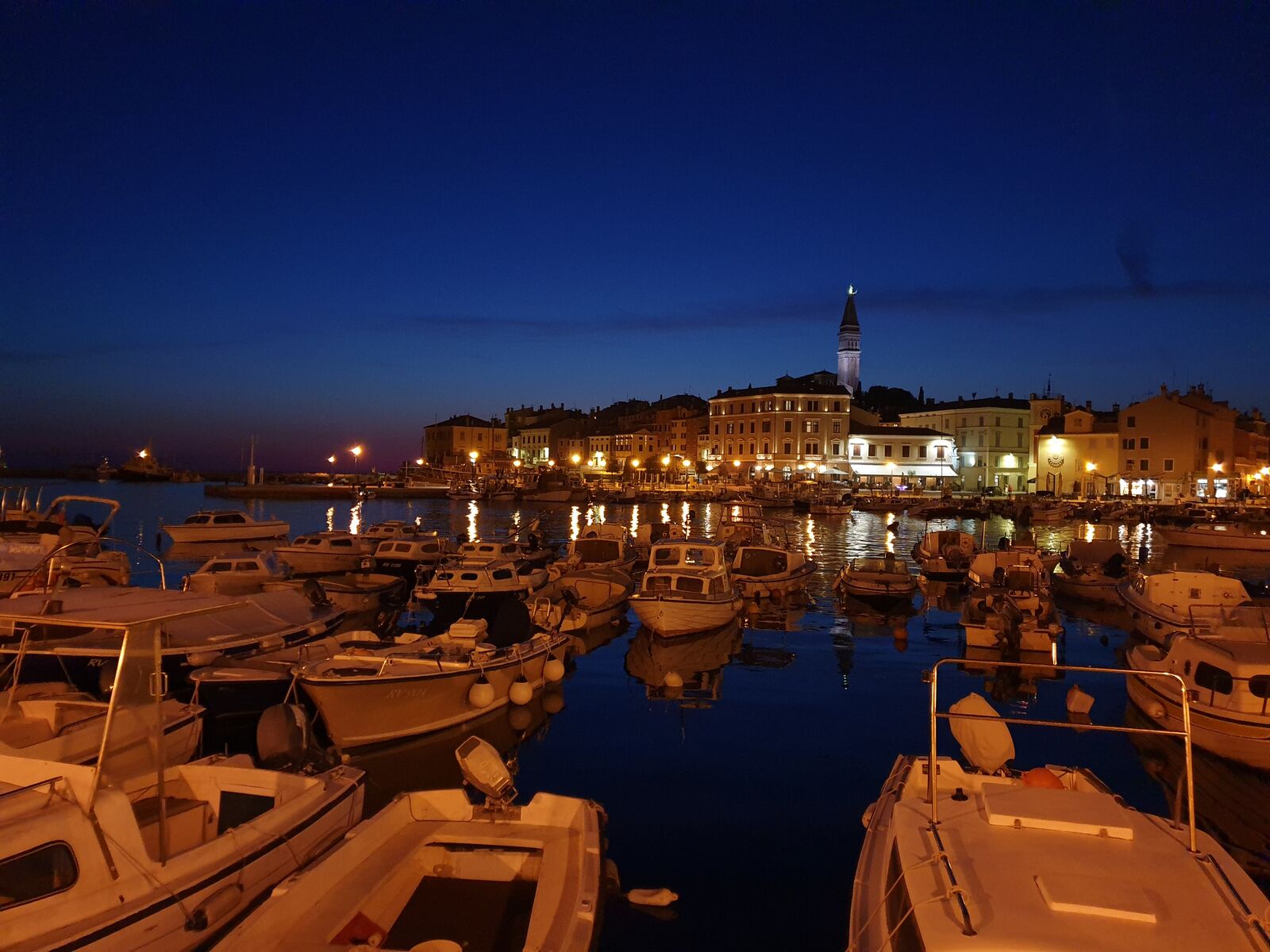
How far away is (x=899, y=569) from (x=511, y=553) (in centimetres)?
1286

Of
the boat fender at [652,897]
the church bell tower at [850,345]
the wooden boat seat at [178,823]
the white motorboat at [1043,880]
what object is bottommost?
the boat fender at [652,897]

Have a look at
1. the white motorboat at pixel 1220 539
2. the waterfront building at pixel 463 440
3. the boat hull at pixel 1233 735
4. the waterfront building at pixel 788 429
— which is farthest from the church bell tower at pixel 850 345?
the boat hull at pixel 1233 735

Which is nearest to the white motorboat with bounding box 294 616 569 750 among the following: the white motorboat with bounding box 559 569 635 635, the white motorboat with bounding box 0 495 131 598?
the white motorboat with bounding box 0 495 131 598

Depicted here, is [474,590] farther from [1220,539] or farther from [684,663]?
[1220,539]

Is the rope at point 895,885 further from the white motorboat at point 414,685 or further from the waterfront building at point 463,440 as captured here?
the waterfront building at point 463,440

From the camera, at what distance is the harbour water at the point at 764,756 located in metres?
8.75

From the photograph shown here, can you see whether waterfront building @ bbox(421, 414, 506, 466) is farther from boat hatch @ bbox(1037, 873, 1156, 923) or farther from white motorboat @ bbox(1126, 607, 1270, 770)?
boat hatch @ bbox(1037, 873, 1156, 923)

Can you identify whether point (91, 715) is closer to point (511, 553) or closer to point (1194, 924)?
point (1194, 924)

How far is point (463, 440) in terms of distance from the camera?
152625 millimetres

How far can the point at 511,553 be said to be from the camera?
89.4 ft

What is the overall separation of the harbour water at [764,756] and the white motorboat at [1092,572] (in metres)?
3.28

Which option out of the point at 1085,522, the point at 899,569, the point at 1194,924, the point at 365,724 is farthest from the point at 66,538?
the point at 1085,522

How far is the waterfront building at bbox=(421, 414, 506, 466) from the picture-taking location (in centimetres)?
15075

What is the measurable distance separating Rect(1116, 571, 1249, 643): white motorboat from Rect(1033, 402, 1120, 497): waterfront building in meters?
73.4
